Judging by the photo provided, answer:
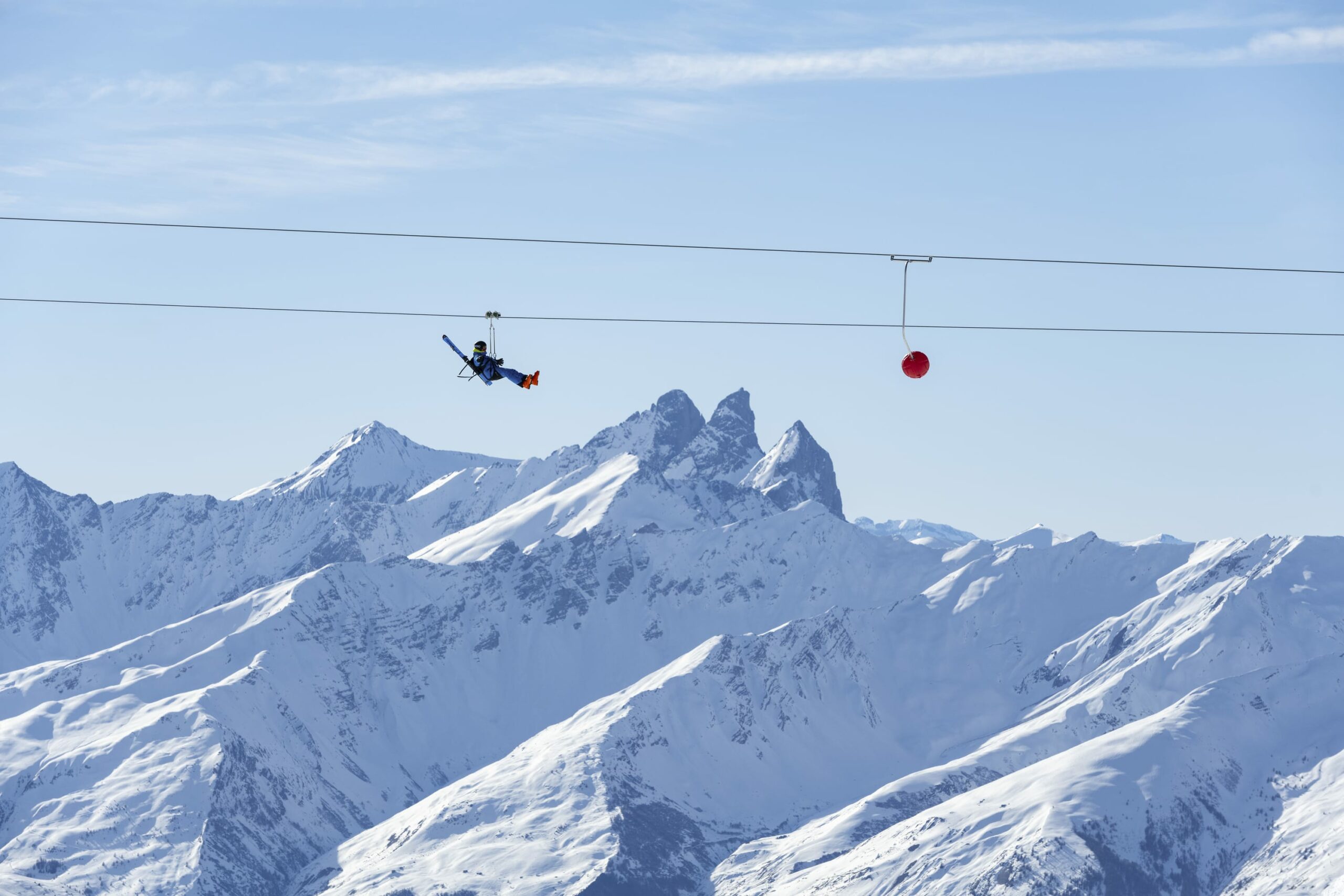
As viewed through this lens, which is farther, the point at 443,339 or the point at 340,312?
the point at 443,339

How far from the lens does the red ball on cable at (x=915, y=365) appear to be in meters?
80.8

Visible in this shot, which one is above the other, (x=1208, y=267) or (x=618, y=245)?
(x=618, y=245)

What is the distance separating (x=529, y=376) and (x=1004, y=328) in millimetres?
22283

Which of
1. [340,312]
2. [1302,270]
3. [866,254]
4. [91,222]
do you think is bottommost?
[1302,270]

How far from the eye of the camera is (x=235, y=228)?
7675 cm

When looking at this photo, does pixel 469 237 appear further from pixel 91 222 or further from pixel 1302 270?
pixel 1302 270

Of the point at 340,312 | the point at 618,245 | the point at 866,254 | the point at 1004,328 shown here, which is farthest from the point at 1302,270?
the point at 340,312

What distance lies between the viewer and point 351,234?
7794 cm

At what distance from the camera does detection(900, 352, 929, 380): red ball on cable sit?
265 ft

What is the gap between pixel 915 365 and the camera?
266ft

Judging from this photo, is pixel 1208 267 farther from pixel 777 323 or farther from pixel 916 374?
pixel 777 323

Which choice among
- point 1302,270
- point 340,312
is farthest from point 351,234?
point 1302,270

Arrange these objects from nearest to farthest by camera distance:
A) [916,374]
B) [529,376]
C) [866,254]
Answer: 1. [866,254]
2. [916,374]
3. [529,376]

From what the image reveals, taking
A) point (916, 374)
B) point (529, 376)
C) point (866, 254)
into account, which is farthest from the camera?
point (529, 376)
